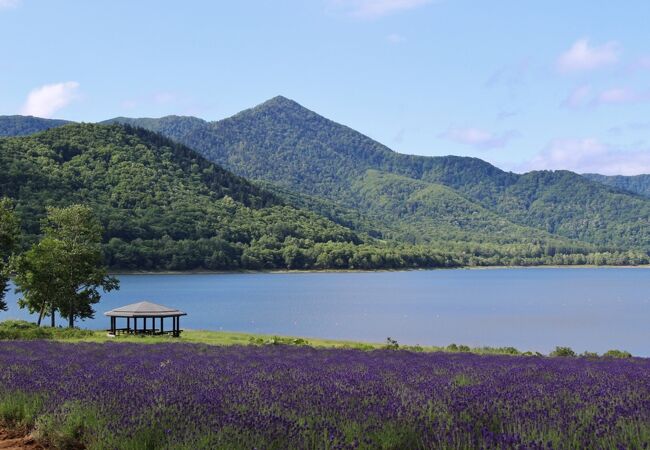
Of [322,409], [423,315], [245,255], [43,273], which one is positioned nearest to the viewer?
[322,409]

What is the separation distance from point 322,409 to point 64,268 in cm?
3869

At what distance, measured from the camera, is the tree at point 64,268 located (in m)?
41.6

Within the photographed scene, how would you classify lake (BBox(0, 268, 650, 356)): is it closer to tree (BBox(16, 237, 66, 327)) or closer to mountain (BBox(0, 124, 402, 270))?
tree (BBox(16, 237, 66, 327))

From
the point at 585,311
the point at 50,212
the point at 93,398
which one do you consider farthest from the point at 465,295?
the point at 93,398

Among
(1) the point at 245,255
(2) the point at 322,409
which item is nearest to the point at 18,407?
(2) the point at 322,409

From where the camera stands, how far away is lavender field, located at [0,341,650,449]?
5250mm

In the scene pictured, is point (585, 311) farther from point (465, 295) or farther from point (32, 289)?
point (32, 289)

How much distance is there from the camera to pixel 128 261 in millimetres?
150875

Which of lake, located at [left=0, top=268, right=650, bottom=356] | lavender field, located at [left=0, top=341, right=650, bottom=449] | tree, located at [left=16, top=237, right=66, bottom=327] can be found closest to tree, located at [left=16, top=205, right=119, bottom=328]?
tree, located at [left=16, top=237, right=66, bottom=327]

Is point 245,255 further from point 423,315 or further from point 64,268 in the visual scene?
point 64,268

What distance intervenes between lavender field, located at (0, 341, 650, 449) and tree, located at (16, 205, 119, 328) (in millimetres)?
33168

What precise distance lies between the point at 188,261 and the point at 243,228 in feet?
109

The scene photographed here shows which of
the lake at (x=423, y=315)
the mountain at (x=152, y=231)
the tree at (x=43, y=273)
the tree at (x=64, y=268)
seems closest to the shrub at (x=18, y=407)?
the tree at (x=64, y=268)

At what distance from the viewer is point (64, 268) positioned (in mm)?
41750
